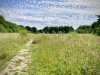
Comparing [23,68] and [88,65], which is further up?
[88,65]

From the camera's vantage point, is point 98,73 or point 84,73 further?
point 84,73

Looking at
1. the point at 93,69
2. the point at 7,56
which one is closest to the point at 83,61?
the point at 93,69

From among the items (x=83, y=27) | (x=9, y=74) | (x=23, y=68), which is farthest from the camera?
(x=83, y=27)

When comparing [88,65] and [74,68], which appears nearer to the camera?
[88,65]

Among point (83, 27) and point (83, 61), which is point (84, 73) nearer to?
point (83, 61)

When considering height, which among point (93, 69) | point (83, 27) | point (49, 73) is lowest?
point (49, 73)

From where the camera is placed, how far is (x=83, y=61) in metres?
5.20

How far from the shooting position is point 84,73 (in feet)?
15.6

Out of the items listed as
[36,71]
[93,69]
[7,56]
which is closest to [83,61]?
[93,69]

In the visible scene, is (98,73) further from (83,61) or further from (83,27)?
(83,27)

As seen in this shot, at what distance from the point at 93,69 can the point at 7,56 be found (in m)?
5.13

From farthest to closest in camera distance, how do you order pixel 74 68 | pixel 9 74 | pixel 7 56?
pixel 7 56, pixel 9 74, pixel 74 68

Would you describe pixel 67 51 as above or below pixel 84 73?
above

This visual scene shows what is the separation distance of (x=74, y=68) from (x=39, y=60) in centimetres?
245
